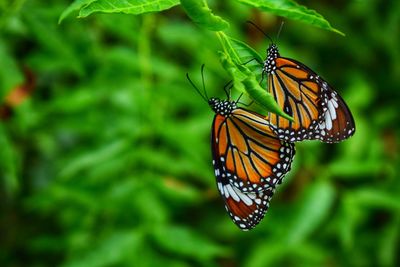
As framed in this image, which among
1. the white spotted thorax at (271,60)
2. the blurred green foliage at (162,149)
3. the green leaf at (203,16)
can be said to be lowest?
the green leaf at (203,16)

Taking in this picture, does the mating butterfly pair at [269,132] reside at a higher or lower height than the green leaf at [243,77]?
higher

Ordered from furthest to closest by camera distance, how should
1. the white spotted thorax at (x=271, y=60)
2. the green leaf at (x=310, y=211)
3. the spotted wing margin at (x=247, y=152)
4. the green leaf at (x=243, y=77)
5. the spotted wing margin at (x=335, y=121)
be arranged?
the green leaf at (x=310, y=211) < the spotted wing margin at (x=247, y=152) < the spotted wing margin at (x=335, y=121) < the white spotted thorax at (x=271, y=60) < the green leaf at (x=243, y=77)

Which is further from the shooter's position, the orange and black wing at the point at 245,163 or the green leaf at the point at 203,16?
the orange and black wing at the point at 245,163

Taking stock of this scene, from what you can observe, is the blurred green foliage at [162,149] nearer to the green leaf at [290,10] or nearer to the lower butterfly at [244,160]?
the lower butterfly at [244,160]

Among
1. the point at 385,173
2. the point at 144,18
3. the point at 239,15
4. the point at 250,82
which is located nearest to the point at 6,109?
the point at 144,18

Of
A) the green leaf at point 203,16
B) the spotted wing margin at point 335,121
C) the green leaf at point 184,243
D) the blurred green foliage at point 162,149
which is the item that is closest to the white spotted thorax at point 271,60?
the spotted wing margin at point 335,121

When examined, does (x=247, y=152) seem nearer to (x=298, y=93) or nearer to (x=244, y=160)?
(x=244, y=160)

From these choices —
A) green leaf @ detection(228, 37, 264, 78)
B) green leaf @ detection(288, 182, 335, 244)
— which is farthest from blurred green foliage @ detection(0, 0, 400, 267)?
green leaf @ detection(228, 37, 264, 78)

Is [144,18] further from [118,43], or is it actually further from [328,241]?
[328,241]
